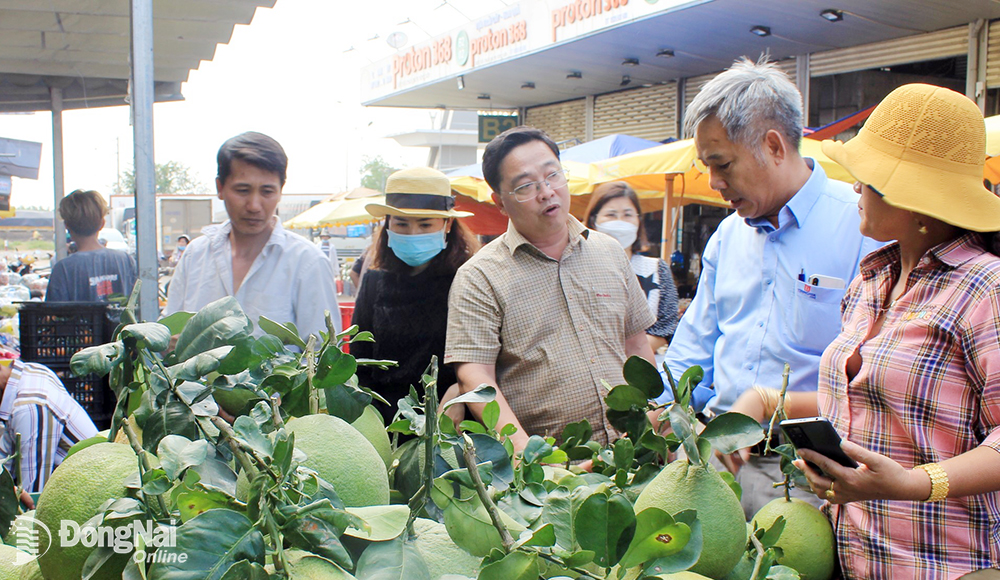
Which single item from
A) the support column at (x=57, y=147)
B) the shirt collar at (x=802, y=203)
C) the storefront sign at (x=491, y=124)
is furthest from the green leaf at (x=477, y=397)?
the storefront sign at (x=491, y=124)

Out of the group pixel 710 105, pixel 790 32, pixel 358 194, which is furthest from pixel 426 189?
pixel 358 194

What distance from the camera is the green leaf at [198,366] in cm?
78

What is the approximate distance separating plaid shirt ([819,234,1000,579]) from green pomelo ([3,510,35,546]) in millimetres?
1225

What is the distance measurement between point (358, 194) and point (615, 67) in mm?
5834

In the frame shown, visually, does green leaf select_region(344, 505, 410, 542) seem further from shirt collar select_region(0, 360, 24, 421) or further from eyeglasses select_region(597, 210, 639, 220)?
eyeglasses select_region(597, 210, 639, 220)

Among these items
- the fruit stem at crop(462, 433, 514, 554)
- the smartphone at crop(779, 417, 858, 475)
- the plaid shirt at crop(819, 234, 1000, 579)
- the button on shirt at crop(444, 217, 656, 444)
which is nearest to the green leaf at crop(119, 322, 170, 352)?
the fruit stem at crop(462, 433, 514, 554)

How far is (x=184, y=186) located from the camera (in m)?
66.4

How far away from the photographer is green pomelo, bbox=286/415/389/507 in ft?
2.52

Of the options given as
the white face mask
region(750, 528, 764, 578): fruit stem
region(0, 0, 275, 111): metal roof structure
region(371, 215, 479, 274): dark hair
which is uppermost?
region(0, 0, 275, 111): metal roof structure

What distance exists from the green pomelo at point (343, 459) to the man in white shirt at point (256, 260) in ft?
6.06

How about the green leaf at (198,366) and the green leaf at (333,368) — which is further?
the green leaf at (333,368)

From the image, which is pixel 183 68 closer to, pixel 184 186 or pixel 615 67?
pixel 615 67

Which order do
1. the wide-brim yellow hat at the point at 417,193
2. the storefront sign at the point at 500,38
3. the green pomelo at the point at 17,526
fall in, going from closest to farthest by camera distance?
the green pomelo at the point at 17,526
the wide-brim yellow hat at the point at 417,193
the storefront sign at the point at 500,38

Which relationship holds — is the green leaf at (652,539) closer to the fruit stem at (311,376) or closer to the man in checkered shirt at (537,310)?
the fruit stem at (311,376)
